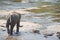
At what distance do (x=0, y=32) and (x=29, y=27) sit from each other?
234 cm

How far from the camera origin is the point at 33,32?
1359cm

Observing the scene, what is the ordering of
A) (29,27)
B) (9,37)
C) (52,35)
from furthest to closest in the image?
(29,27)
(52,35)
(9,37)

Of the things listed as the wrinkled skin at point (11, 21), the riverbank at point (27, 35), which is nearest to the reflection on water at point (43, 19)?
the riverbank at point (27, 35)

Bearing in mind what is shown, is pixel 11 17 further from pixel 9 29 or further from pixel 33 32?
pixel 33 32

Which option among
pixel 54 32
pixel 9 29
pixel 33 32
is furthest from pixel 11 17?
pixel 54 32

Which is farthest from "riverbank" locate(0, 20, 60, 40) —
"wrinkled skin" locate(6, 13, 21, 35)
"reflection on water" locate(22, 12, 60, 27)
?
"reflection on water" locate(22, 12, 60, 27)

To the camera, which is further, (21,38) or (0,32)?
(0,32)

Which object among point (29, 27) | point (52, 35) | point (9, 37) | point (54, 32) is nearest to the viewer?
point (9, 37)

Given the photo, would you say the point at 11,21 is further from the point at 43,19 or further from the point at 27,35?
the point at 43,19

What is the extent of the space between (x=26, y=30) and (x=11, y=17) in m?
2.14

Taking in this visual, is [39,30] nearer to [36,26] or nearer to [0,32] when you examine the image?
[36,26]

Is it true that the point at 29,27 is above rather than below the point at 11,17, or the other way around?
below

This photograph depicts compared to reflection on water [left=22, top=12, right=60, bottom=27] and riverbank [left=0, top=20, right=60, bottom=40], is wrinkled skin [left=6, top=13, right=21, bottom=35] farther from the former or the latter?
reflection on water [left=22, top=12, right=60, bottom=27]

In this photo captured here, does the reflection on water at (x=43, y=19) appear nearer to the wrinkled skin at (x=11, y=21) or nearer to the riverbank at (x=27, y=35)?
the riverbank at (x=27, y=35)
